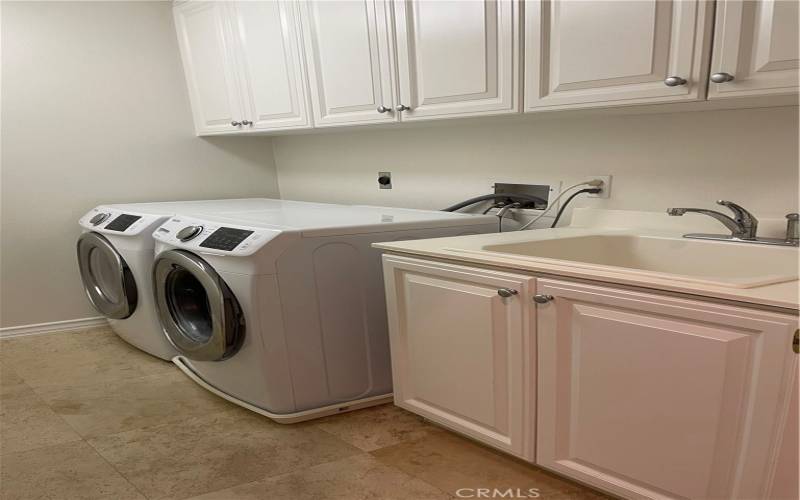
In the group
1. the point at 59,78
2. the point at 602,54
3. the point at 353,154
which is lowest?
the point at 353,154

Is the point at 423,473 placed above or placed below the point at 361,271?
below

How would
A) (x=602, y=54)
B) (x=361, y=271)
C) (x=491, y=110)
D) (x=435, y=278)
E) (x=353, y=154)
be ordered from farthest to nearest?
(x=353, y=154) → (x=361, y=271) → (x=491, y=110) → (x=435, y=278) → (x=602, y=54)

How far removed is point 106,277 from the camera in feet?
9.09

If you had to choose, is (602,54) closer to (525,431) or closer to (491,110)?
(491,110)

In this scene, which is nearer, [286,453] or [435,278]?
[435,278]

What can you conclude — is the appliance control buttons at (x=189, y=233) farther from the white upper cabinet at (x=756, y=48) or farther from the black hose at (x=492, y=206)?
the white upper cabinet at (x=756, y=48)

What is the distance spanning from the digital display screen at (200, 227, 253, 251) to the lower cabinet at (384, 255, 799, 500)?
536mm

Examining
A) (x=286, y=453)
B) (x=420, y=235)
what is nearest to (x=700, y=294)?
(x=420, y=235)

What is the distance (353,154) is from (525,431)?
1.84 metres

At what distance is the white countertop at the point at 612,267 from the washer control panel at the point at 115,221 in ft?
4.36

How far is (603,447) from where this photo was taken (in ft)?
4.02

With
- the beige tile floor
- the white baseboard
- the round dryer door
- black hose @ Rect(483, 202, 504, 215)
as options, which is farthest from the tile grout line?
black hose @ Rect(483, 202, 504, 215)

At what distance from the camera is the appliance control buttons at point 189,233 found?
193 cm

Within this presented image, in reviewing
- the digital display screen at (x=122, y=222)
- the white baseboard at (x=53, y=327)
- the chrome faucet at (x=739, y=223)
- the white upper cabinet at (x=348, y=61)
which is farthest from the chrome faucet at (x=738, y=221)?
the white baseboard at (x=53, y=327)
